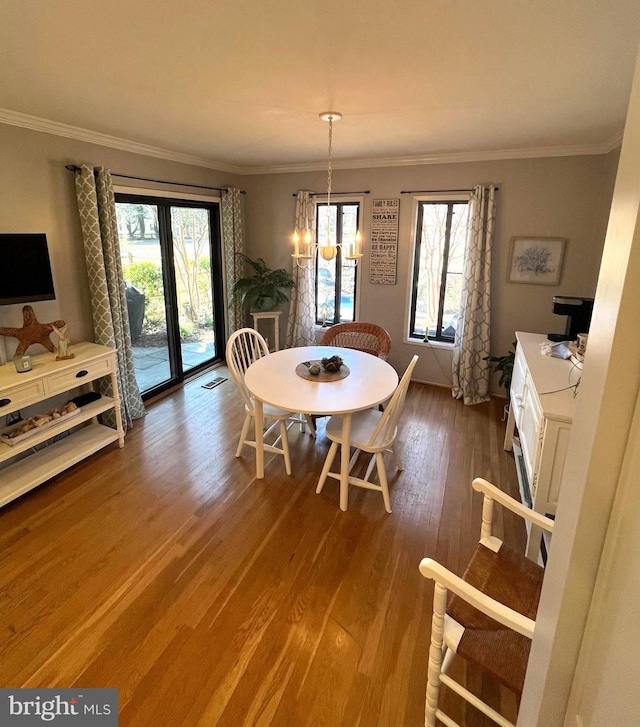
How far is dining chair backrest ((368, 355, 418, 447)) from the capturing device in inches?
94.3

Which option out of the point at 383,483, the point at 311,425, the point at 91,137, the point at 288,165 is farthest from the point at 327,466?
the point at 288,165

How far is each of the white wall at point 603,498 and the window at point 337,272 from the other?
4.21m

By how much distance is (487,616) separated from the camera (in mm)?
1340

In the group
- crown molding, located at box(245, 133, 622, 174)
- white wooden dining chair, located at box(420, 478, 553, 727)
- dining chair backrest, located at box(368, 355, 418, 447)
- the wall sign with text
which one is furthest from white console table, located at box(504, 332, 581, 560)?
A: the wall sign with text

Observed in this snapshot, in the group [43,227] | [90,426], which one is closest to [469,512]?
[90,426]

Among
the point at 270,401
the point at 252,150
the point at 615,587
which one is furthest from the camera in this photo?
the point at 252,150

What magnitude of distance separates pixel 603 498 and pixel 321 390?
2060mm

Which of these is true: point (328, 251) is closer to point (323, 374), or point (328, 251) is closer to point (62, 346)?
point (323, 374)

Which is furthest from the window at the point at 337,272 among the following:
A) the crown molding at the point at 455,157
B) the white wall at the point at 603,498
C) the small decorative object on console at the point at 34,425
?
the white wall at the point at 603,498

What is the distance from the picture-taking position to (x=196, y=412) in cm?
391

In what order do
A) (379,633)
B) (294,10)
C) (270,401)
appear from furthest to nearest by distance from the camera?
(270,401), (379,633), (294,10)

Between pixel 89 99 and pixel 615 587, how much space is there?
313 centimetres

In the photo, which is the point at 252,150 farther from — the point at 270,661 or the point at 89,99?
the point at 270,661

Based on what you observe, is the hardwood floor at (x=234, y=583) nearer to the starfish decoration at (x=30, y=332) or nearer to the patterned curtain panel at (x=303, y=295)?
the starfish decoration at (x=30, y=332)
